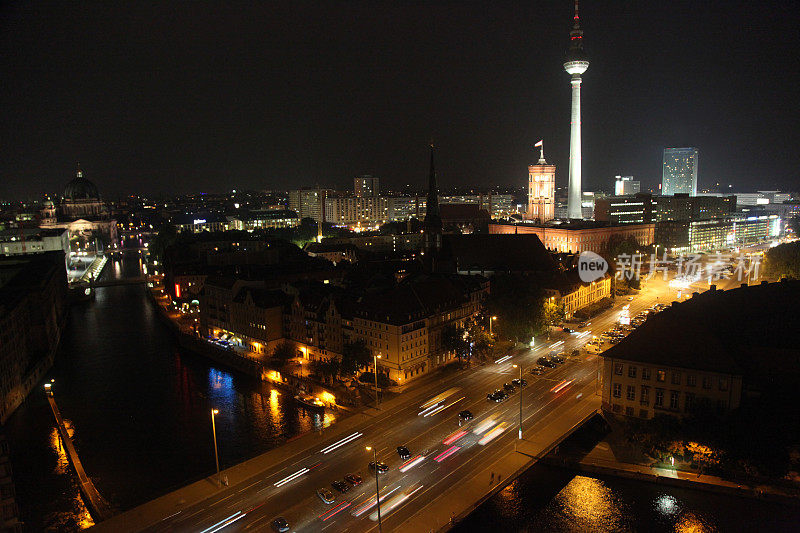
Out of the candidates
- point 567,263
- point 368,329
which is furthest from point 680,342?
point 567,263

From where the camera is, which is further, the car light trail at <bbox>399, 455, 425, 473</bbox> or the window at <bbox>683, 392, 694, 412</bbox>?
the window at <bbox>683, 392, 694, 412</bbox>

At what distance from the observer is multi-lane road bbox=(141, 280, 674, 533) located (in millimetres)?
18016

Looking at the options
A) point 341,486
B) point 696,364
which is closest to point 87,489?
point 341,486

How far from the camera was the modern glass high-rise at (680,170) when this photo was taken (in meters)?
166

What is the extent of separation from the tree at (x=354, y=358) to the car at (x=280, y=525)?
12294mm

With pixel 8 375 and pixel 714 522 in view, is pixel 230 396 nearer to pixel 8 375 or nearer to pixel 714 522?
pixel 8 375

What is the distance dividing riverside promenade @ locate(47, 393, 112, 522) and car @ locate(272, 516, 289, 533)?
694 cm

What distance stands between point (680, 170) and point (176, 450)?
17779 centimetres

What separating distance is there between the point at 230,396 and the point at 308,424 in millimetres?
7363

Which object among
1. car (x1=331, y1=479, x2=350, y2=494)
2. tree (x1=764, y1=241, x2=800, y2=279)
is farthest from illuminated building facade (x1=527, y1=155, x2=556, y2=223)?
car (x1=331, y1=479, x2=350, y2=494)

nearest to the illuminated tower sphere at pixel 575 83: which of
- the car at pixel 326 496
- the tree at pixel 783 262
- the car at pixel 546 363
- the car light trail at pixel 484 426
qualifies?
the tree at pixel 783 262

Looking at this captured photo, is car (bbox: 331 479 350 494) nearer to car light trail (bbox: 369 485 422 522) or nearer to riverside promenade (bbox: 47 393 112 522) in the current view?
car light trail (bbox: 369 485 422 522)

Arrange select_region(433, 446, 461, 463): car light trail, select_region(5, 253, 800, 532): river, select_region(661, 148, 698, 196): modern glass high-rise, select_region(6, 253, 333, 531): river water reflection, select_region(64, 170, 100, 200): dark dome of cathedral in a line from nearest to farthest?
select_region(5, 253, 800, 532): river
select_region(433, 446, 461, 463): car light trail
select_region(6, 253, 333, 531): river water reflection
select_region(64, 170, 100, 200): dark dome of cathedral
select_region(661, 148, 698, 196): modern glass high-rise

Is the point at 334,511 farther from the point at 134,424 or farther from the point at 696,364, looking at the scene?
the point at 696,364
